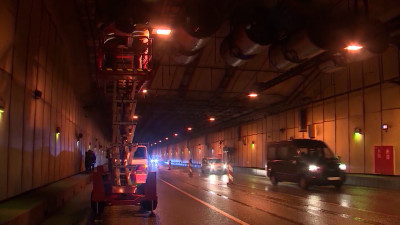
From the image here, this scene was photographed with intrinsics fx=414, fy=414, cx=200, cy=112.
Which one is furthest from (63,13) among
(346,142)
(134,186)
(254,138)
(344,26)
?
(254,138)

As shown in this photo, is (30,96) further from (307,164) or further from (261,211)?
(307,164)

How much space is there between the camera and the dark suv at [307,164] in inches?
779

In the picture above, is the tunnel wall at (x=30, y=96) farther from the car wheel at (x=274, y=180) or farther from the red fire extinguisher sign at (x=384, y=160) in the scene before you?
the red fire extinguisher sign at (x=384, y=160)

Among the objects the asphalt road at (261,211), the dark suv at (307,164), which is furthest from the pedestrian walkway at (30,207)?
the dark suv at (307,164)

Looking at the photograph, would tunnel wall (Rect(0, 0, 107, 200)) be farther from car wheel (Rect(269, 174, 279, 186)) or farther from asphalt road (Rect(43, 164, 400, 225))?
car wheel (Rect(269, 174, 279, 186))

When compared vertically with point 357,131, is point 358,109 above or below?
above

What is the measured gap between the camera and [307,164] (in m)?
20.1

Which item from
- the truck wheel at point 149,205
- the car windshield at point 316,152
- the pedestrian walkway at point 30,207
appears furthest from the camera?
the car windshield at point 316,152

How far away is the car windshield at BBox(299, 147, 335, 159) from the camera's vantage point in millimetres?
20633

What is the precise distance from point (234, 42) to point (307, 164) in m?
8.79

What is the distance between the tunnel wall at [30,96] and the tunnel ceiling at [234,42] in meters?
1.62

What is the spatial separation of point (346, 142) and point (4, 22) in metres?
20.9

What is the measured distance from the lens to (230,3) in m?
15.4

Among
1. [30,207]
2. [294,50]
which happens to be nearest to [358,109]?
[294,50]
